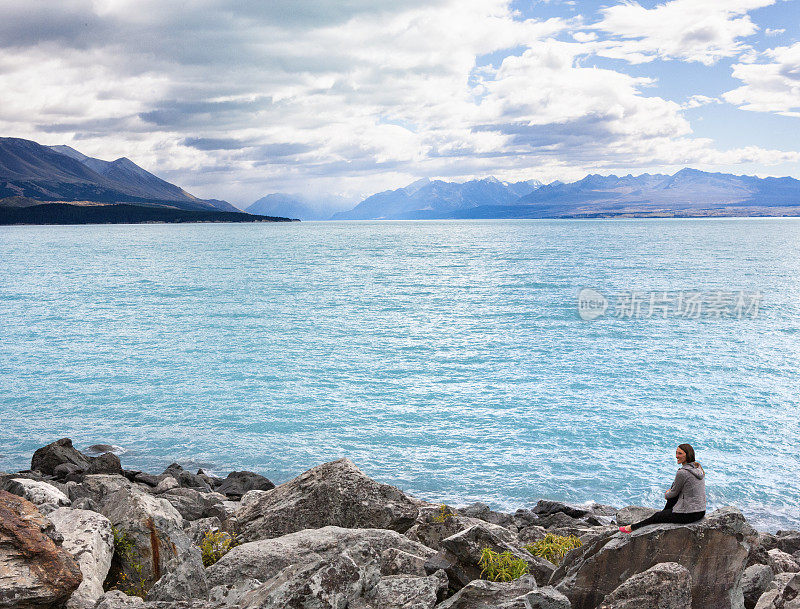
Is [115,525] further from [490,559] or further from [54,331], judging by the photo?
[54,331]

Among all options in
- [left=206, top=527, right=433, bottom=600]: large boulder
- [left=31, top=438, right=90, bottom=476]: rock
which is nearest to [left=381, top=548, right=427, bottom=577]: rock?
[left=206, top=527, right=433, bottom=600]: large boulder

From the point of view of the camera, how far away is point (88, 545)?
9352 millimetres

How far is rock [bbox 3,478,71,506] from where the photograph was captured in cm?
1277

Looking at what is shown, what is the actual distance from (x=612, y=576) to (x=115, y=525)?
7.87m

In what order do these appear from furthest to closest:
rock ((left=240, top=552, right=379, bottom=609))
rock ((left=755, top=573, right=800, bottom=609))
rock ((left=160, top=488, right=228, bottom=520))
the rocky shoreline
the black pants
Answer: rock ((left=160, top=488, right=228, bottom=520)) → the black pants → rock ((left=755, top=573, right=800, bottom=609)) → the rocky shoreline → rock ((left=240, top=552, right=379, bottom=609))

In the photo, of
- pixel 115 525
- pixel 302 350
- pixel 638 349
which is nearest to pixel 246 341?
pixel 302 350

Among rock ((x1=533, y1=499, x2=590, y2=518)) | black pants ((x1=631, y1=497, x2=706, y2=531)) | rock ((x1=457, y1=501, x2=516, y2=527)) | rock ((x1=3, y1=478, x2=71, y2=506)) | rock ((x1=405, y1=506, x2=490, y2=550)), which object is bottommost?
rock ((x1=533, y1=499, x2=590, y2=518))

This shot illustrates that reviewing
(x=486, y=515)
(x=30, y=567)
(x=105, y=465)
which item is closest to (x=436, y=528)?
(x=30, y=567)

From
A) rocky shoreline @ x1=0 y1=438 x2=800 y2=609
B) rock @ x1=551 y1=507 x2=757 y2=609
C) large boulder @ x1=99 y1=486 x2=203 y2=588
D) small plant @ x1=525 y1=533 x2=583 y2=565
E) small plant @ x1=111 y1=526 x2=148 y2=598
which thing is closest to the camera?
rocky shoreline @ x1=0 y1=438 x2=800 y2=609

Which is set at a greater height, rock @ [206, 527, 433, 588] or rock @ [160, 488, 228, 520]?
rock @ [206, 527, 433, 588]

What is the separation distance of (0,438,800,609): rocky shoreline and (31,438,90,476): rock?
9863 millimetres

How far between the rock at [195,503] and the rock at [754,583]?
10741 mm

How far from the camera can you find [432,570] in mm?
8844

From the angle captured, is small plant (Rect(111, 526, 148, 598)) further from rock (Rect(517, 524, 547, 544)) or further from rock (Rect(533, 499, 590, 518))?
rock (Rect(533, 499, 590, 518))
